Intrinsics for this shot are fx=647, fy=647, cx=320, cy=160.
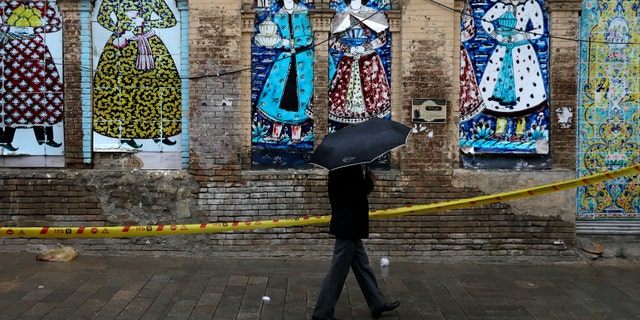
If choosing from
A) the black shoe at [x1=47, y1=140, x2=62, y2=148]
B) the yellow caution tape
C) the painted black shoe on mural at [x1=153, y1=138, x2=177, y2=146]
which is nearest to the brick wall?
the black shoe at [x1=47, y1=140, x2=62, y2=148]

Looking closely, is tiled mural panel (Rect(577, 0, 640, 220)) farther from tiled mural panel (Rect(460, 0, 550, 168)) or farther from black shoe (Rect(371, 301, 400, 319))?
black shoe (Rect(371, 301, 400, 319))

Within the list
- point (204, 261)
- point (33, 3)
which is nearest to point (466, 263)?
point (204, 261)

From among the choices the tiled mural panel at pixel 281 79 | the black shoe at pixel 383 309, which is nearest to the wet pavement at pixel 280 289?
the black shoe at pixel 383 309

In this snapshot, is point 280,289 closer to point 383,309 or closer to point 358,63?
point 383,309

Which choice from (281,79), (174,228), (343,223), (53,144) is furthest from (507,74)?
(53,144)

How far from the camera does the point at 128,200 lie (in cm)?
852

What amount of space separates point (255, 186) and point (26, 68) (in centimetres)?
342

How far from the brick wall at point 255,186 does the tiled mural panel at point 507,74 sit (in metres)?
0.20

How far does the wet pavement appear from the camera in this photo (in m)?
6.11

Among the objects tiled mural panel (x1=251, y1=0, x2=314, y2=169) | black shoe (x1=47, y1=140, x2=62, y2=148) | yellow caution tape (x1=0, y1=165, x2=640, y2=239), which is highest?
tiled mural panel (x1=251, y1=0, x2=314, y2=169)

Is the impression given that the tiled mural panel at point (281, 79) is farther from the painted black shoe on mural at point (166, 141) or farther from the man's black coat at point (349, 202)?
the man's black coat at point (349, 202)

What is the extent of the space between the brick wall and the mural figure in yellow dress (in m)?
0.32

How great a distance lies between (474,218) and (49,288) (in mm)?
5224

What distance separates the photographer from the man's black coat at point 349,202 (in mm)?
5719
